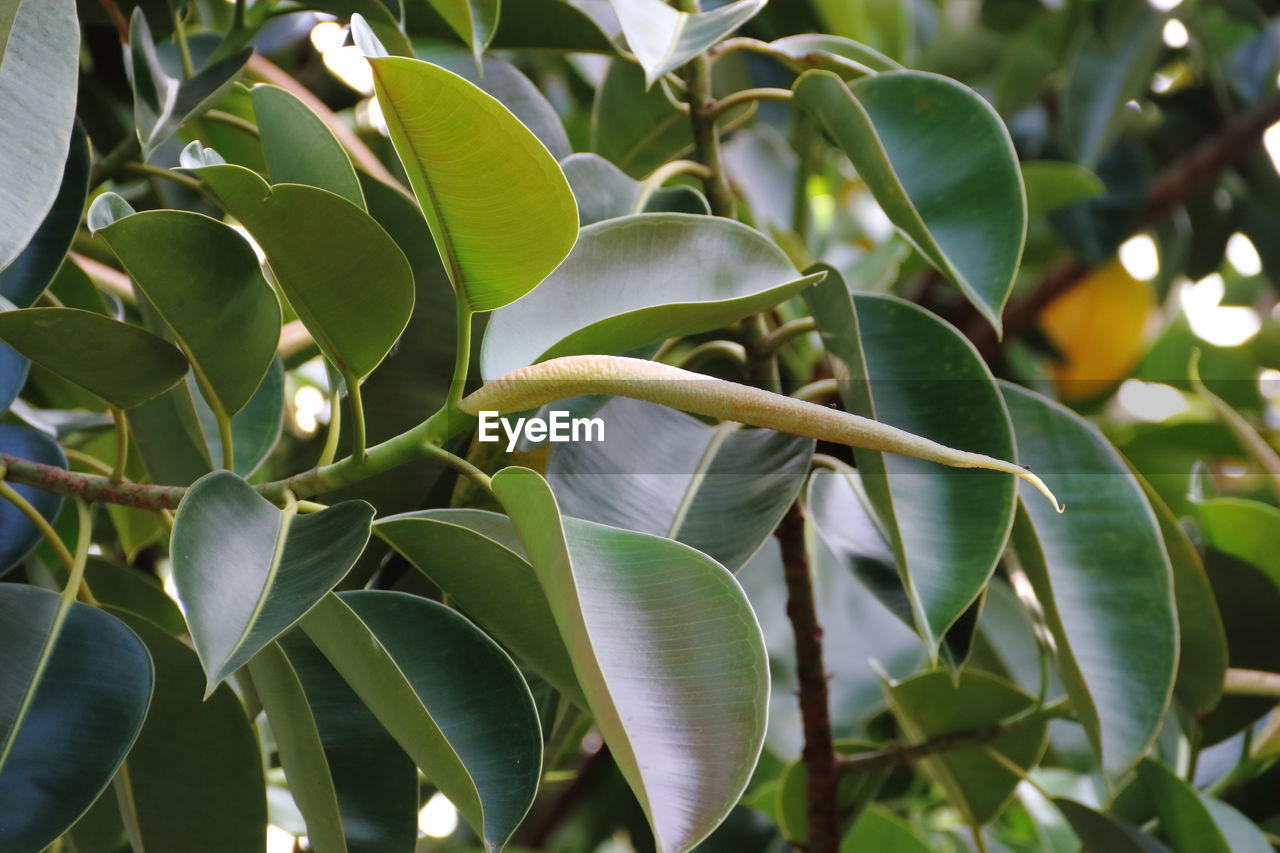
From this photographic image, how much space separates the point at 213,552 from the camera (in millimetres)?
378

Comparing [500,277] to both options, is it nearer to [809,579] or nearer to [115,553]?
[809,579]

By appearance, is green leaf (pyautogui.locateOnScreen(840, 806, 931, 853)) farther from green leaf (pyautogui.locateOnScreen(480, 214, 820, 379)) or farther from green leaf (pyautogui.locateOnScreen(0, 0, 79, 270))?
green leaf (pyautogui.locateOnScreen(0, 0, 79, 270))

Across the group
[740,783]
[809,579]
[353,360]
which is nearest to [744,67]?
[809,579]

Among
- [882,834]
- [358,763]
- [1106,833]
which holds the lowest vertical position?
[882,834]

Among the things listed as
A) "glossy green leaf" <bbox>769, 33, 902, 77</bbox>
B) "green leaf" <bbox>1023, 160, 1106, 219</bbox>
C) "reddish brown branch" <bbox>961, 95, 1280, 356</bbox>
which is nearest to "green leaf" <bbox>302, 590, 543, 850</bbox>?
"glossy green leaf" <bbox>769, 33, 902, 77</bbox>

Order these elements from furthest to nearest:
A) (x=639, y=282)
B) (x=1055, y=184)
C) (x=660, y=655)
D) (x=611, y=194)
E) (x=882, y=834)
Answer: (x=1055, y=184)
(x=882, y=834)
(x=611, y=194)
(x=639, y=282)
(x=660, y=655)

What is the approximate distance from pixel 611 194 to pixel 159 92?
23cm

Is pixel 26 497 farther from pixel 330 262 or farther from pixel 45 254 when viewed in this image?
pixel 330 262

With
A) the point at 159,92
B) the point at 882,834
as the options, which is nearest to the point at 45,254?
the point at 159,92

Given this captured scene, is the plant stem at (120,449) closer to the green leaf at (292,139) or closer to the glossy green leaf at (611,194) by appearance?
the green leaf at (292,139)

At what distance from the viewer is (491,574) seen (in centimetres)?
44

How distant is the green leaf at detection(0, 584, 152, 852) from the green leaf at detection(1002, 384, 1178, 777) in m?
0.41

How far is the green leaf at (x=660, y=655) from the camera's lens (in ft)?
1.10

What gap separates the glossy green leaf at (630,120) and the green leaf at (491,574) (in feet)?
1.21
